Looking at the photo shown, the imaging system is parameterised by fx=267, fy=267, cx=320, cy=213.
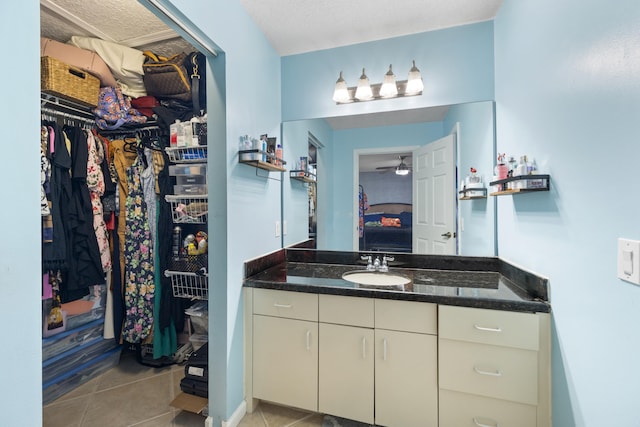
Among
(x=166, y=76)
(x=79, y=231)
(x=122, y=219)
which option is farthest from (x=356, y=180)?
(x=79, y=231)

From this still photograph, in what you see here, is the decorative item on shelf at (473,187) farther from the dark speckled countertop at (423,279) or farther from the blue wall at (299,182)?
the blue wall at (299,182)

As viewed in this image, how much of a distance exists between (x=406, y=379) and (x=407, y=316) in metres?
0.33

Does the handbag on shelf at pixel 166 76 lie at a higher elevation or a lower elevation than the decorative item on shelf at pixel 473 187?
higher

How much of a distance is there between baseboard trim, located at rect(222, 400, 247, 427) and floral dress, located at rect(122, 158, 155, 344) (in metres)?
→ 1.05

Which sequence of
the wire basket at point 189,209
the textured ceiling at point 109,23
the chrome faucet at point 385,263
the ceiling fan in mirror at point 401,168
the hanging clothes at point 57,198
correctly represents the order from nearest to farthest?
the textured ceiling at point 109,23 → the hanging clothes at point 57,198 → the chrome faucet at point 385,263 → the ceiling fan in mirror at point 401,168 → the wire basket at point 189,209

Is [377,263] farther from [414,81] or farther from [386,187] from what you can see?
[414,81]

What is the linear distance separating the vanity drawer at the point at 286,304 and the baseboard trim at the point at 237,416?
0.56 meters

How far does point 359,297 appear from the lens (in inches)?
56.5

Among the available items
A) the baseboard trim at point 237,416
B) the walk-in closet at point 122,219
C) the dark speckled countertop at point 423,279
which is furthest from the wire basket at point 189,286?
the baseboard trim at point 237,416

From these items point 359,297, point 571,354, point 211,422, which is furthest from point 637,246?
point 211,422

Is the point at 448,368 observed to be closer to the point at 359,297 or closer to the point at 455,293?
the point at 455,293

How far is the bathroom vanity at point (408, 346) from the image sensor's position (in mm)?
1222

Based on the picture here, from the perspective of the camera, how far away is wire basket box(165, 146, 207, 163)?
6.66 ft

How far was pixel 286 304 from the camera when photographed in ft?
5.16
